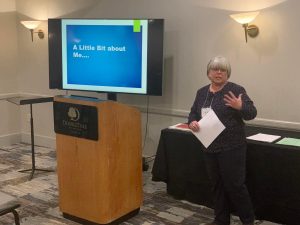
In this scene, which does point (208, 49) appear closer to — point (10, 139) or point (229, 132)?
point (229, 132)

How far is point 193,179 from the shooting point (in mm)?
3572

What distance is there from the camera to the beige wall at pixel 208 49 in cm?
357

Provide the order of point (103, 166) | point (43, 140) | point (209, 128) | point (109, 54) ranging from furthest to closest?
point (43, 140)
point (109, 54)
point (103, 166)
point (209, 128)

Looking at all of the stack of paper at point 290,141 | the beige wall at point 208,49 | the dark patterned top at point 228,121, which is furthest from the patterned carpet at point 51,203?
the beige wall at point 208,49

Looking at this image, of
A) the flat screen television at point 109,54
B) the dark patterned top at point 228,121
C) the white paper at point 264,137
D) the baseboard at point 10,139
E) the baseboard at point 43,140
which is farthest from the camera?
the baseboard at point 10,139

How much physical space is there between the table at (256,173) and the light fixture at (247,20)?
85 centimetres

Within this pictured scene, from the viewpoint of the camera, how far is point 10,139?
590 cm

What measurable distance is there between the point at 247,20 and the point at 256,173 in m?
1.34

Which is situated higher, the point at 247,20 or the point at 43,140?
the point at 247,20

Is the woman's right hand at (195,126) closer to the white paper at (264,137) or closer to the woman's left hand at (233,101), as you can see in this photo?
the woman's left hand at (233,101)

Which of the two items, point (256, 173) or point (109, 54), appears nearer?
point (256, 173)

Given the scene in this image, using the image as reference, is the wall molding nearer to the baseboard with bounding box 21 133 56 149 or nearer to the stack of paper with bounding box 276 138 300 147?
the stack of paper with bounding box 276 138 300 147

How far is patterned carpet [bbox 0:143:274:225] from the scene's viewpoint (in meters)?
3.31

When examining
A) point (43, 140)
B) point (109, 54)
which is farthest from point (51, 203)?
point (43, 140)
